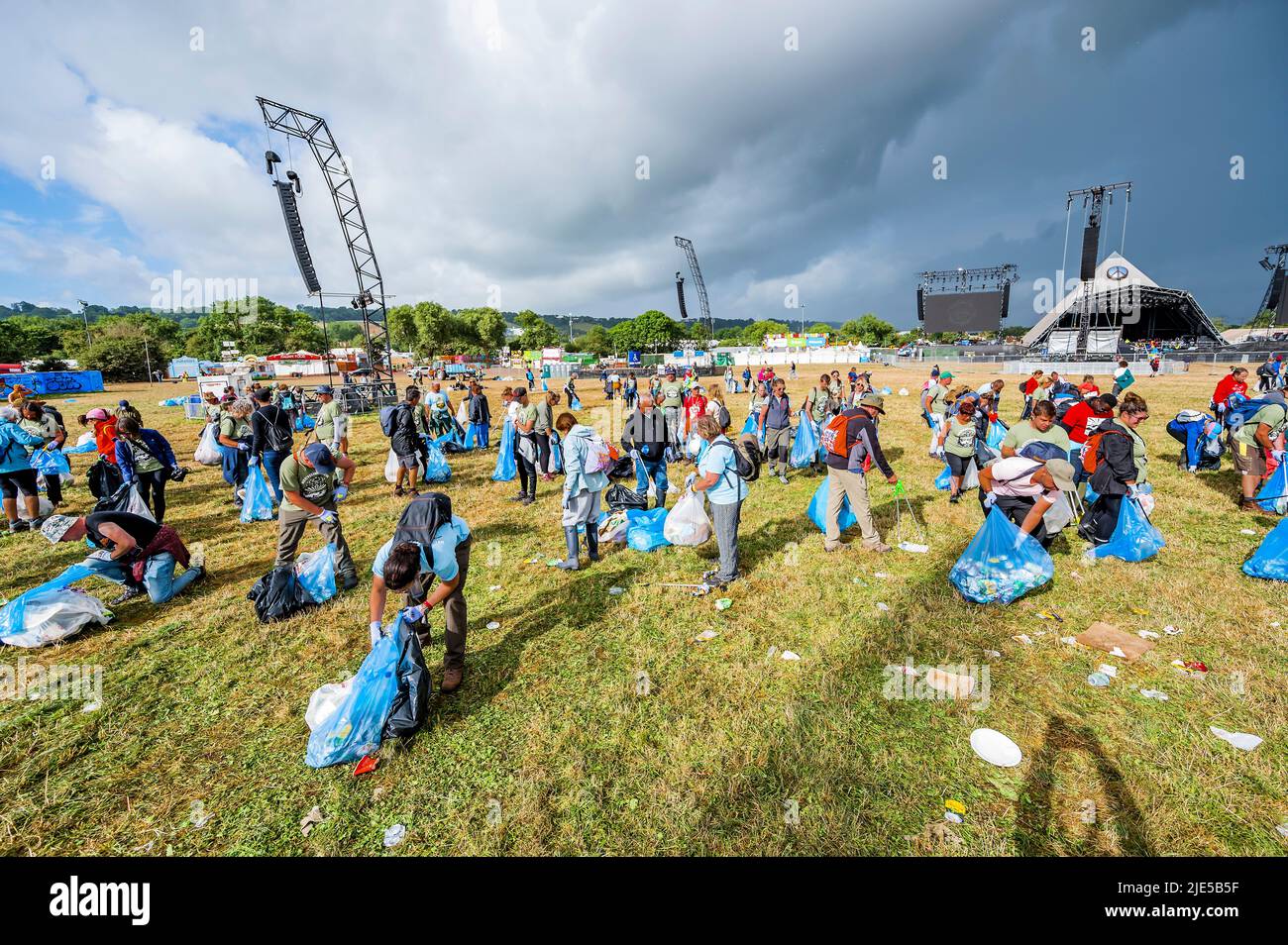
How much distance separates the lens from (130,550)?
4965 mm

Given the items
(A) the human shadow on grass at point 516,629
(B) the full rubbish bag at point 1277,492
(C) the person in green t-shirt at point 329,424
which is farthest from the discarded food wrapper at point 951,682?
(C) the person in green t-shirt at point 329,424

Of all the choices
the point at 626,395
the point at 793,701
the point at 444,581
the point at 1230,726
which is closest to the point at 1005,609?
the point at 1230,726

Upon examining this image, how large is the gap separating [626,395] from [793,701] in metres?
18.7

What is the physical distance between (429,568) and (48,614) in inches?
160

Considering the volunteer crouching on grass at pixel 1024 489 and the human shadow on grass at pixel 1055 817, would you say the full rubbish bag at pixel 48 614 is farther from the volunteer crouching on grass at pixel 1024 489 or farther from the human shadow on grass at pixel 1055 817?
the volunteer crouching on grass at pixel 1024 489

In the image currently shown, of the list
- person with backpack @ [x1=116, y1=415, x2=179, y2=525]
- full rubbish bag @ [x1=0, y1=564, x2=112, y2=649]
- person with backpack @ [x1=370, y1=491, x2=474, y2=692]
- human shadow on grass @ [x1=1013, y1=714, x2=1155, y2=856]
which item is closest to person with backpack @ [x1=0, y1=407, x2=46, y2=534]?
person with backpack @ [x1=116, y1=415, x2=179, y2=525]

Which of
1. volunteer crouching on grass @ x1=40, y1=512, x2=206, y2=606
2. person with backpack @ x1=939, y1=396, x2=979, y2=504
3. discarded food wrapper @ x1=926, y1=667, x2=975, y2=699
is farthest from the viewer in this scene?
person with backpack @ x1=939, y1=396, x2=979, y2=504

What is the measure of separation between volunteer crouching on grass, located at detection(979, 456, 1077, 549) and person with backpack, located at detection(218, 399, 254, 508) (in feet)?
33.3

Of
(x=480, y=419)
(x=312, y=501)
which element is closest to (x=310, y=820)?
(x=312, y=501)

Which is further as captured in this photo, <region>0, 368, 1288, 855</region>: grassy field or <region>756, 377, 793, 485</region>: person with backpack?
<region>756, 377, 793, 485</region>: person with backpack

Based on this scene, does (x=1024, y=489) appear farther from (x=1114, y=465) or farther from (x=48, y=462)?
(x=48, y=462)

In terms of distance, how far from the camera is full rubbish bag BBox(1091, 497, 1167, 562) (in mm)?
5691

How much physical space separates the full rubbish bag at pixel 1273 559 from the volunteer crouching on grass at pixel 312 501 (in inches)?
376

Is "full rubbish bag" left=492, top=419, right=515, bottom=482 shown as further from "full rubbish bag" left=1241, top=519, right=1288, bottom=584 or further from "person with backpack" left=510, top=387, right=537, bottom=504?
"full rubbish bag" left=1241, top=519, right=1288, bottom=584
